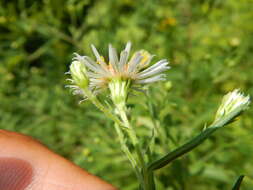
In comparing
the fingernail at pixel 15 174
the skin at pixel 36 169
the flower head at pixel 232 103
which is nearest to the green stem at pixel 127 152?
the flower head at pixel 232 103

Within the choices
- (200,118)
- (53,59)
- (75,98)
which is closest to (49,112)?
(75,98)

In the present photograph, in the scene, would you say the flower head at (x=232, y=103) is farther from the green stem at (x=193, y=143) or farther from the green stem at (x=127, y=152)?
the green stem at (x=127, y=152)

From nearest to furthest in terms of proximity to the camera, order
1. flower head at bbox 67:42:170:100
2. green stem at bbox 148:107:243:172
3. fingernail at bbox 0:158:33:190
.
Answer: green stem at bbox 148:107:243:172 → flower head at bbox 67:42:170:100 → fingernail at bbox 0:158:33:190

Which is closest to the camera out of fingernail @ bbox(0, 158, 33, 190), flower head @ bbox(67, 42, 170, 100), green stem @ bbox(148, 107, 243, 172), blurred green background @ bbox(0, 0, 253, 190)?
green stem @ bbox(148, 107, 243, 172)

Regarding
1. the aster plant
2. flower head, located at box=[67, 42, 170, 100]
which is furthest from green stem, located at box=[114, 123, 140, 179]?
flower head, located at box=[67, 42, 170, 100]

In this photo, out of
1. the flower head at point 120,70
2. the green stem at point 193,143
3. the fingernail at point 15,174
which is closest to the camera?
the green stem at point 193,143

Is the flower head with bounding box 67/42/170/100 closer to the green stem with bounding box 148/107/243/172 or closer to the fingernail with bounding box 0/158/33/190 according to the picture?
the green stem with bounding box 148/107/243/172
